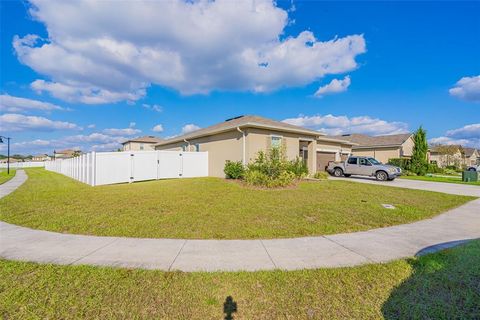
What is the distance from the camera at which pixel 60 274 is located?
318 centimetres

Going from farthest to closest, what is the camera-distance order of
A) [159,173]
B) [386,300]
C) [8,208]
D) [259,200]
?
[159,173]
[259,200]
[8,208]
[386,300]

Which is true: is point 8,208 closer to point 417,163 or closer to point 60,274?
point 60,274

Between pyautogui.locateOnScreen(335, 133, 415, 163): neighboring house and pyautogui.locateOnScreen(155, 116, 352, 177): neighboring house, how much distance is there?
13.2m

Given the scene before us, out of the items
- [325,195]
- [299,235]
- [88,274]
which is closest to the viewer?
[88,274]

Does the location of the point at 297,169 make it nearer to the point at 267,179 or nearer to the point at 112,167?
the point at 267,179

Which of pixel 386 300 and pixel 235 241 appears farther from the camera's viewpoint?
pixel 235 241

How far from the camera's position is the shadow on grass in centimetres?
249

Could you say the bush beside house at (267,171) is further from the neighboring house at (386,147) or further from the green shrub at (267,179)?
the neighboring house at (386,147)

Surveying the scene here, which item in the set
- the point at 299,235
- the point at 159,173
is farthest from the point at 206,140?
the point at 299,235

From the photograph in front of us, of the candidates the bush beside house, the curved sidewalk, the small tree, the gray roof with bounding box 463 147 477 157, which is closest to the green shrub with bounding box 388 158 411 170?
the small tree

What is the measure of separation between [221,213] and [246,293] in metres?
3.80

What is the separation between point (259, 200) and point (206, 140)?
34.2 feet

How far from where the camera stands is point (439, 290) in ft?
9.44

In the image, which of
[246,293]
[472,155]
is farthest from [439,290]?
[472,155]
